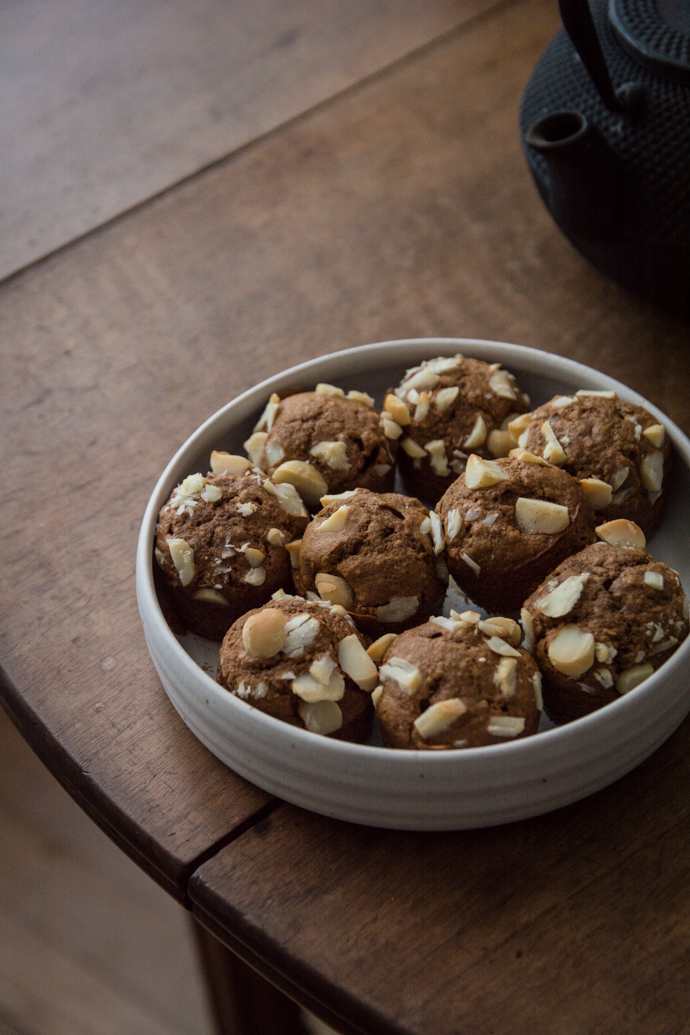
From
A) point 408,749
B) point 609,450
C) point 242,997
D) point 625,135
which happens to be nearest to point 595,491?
point 609,450

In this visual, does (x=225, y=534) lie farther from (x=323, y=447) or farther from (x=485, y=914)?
(x=485, y=914)

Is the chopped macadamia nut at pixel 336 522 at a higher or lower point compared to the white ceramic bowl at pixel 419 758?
higher

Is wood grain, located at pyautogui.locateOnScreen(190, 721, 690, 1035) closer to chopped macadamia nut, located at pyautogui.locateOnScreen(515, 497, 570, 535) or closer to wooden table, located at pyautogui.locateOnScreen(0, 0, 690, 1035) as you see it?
wooden table, located at pyautogui.locateOnScreen(0, 0, 690, 1035)

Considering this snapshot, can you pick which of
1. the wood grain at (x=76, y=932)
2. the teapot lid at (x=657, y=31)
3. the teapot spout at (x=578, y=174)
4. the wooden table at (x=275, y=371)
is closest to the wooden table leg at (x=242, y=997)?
the wooden table at (x=275, y=371)

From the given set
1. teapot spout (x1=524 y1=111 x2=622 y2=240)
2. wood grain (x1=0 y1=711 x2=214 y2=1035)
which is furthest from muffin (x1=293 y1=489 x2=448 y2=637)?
wood grain (x1=0 y1=711 x2=214 y2=1035)

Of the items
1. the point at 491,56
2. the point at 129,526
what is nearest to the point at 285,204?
the point at 491,56

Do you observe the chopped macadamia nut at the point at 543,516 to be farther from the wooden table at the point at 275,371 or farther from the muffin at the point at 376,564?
the wooden table at the point at 275,371
